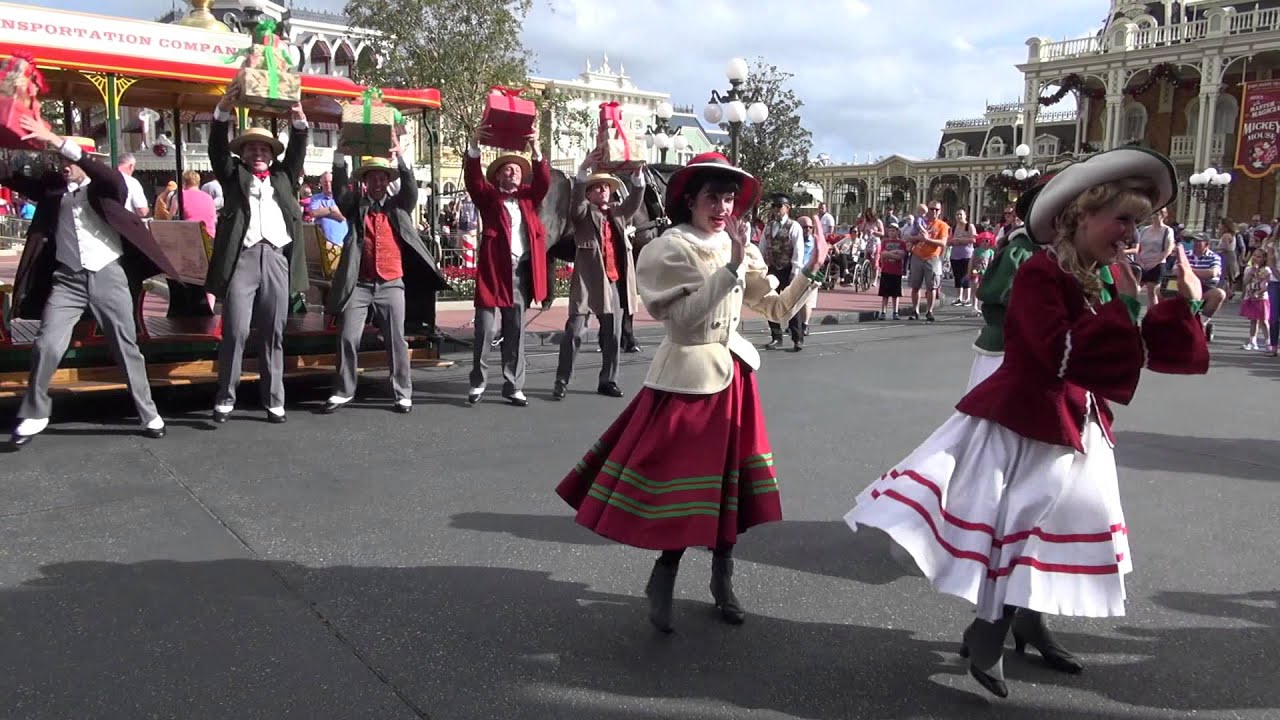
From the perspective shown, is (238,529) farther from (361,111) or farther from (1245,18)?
(1245,18)

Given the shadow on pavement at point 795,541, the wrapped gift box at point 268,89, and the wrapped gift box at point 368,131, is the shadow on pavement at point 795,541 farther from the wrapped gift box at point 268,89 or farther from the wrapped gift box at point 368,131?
the wrapped gift box at point 268,89

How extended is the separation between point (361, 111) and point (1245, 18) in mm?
40879

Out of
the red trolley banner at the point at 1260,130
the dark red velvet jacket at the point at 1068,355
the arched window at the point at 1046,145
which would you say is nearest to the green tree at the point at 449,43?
the dark red velvet jacket at the point at 1068,355

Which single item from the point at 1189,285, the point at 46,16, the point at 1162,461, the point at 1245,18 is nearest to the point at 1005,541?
the point at 1189,285

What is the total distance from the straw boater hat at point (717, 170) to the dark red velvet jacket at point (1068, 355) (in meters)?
1.05

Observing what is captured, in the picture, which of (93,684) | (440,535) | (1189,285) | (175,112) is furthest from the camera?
(175,112)

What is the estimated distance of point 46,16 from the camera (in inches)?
290

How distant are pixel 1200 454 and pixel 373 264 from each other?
604 cm

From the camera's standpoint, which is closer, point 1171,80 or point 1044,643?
point 1044,643

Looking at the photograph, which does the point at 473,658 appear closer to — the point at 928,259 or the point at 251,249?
the point at 251,249

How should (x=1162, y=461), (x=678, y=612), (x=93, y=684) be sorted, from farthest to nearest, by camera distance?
(x=1162, y=461) < (x=678, y=612) < (x=93, y=684)

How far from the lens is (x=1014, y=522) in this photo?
2.86 m

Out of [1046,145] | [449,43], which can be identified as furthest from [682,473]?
[1046,145]

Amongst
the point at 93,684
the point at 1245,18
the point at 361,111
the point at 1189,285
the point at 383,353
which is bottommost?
the point at 93,684
